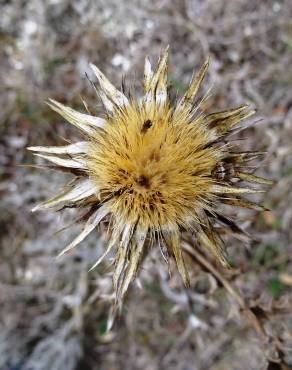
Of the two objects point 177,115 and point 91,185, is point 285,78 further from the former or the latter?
point 91,185

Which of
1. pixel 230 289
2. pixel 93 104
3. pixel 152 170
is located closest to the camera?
pixel 152 170

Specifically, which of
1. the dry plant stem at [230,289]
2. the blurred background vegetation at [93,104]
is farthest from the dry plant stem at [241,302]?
the blurred background vegetation at [93,104]

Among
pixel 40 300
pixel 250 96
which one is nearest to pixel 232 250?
pixel 250 96

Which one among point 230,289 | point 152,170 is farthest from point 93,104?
point 152,170

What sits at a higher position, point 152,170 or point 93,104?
point 93,104

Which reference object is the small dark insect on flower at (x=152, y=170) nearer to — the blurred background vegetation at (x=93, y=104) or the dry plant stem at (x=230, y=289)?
the dry plant stem at (x=230, y=289)

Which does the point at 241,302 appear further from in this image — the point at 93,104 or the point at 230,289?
the point at 93,104
